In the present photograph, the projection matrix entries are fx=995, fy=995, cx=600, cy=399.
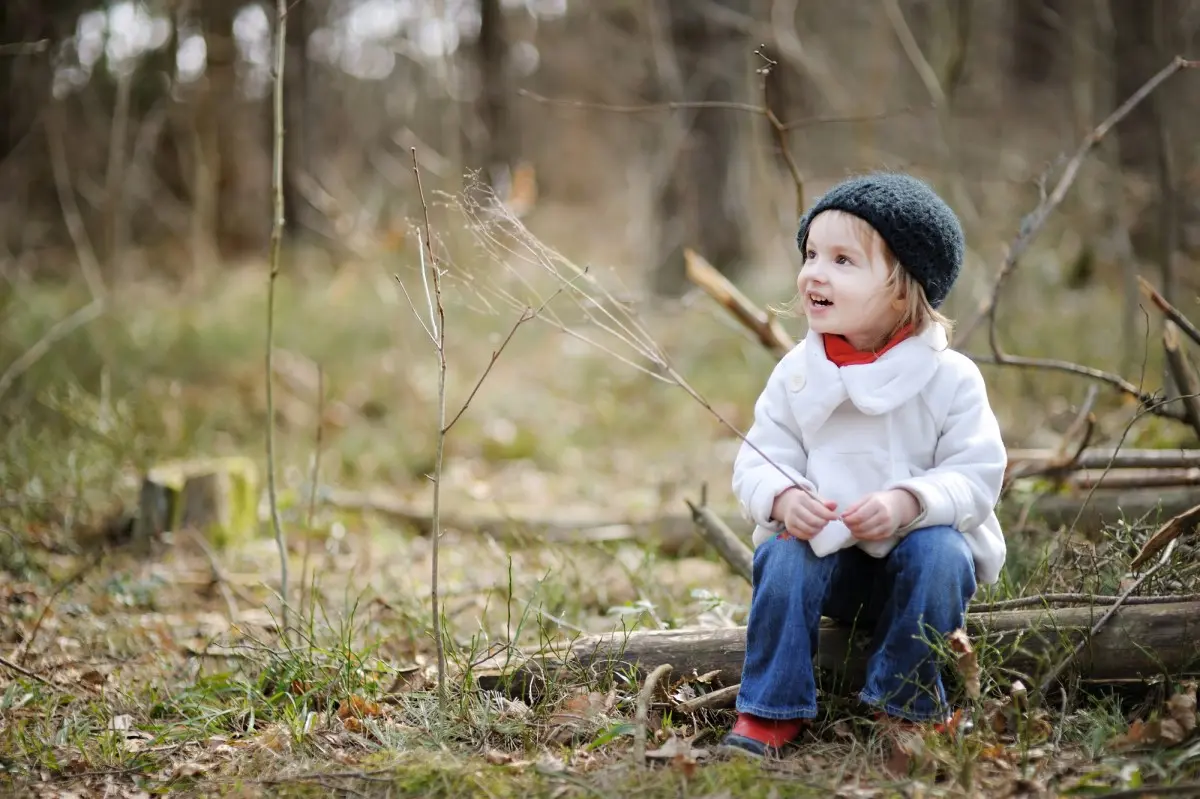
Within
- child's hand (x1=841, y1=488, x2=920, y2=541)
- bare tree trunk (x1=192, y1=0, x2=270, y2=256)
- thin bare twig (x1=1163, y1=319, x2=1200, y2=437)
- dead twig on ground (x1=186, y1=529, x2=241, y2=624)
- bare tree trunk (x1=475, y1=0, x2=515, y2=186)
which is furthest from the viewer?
bare tree trunk (x1=475, y1=0, x2=515, y2=186)

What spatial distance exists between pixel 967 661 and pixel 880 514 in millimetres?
393

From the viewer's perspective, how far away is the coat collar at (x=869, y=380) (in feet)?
7.91

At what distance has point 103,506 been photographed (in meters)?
4.95

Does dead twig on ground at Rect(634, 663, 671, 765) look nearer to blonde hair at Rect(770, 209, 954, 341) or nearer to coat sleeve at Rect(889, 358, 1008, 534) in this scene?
coat sleeve at Rect(889, 358, 1008, 534)

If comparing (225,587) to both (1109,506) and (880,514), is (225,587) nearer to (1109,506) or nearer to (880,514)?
(880,514)

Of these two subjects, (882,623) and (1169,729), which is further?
(882,623)

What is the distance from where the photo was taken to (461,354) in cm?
842

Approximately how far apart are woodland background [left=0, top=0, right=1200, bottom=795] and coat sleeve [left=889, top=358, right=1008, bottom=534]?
54cm

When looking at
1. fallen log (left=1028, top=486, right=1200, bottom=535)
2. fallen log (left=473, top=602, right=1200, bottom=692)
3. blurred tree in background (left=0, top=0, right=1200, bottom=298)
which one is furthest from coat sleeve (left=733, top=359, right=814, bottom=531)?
fallen log (left=1028, top=486, right=1200, bottom=535)

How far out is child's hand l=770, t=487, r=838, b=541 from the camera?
7.79ft

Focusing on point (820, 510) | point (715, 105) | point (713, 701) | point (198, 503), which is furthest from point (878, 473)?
point (198, 503)

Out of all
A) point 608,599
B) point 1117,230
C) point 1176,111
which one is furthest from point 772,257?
point 608,599

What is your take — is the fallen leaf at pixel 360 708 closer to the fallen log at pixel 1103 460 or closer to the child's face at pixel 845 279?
the child's face at pixel 845 279

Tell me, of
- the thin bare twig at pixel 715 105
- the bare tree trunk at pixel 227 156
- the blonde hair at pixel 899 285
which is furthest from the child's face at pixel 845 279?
the bare tree trunk at pixel 227 156
